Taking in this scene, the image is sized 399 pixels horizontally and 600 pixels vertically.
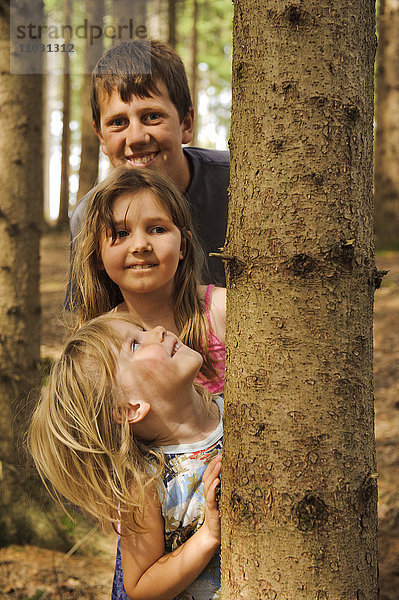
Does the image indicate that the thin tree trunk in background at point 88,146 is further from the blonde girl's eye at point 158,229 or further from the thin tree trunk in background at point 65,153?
the thin tree trunk in background at point 65,153

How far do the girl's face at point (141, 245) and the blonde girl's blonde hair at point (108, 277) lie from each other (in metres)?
0.03

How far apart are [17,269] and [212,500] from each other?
265cm

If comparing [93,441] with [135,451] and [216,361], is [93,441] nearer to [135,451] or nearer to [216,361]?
[135,451]

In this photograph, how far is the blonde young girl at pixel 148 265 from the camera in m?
1.99

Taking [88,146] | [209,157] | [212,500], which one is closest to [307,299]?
[212,500]

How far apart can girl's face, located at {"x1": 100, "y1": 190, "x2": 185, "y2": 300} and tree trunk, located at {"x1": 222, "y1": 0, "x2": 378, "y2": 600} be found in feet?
2.79

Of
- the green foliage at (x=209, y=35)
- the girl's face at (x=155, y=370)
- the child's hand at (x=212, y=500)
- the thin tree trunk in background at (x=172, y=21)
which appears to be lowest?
the child's hand at (x=212, y=500)

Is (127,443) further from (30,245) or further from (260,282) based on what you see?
(30,245)

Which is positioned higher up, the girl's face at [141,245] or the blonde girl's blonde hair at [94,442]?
the girl's face at [141,245]

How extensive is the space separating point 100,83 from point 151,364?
4.69 feet

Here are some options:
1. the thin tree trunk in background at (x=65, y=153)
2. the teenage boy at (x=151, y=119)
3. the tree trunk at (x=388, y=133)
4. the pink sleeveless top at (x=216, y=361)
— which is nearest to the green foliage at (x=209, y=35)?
the thin tree trunk in background at (x=65, y=153)

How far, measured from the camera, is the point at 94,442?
1575 mm

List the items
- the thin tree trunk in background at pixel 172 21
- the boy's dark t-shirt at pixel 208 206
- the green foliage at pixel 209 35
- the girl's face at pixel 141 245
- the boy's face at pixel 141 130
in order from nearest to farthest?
the girl's face at pixel 141 245 < the boy's face at pixel 141 130 < the boy's dark t-shirt at pixel 208 206 < the thin tree trunk in background at pixel 172 21 < the green foliage at pixel 209 35

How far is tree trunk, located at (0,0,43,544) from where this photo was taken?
3.61 metres
